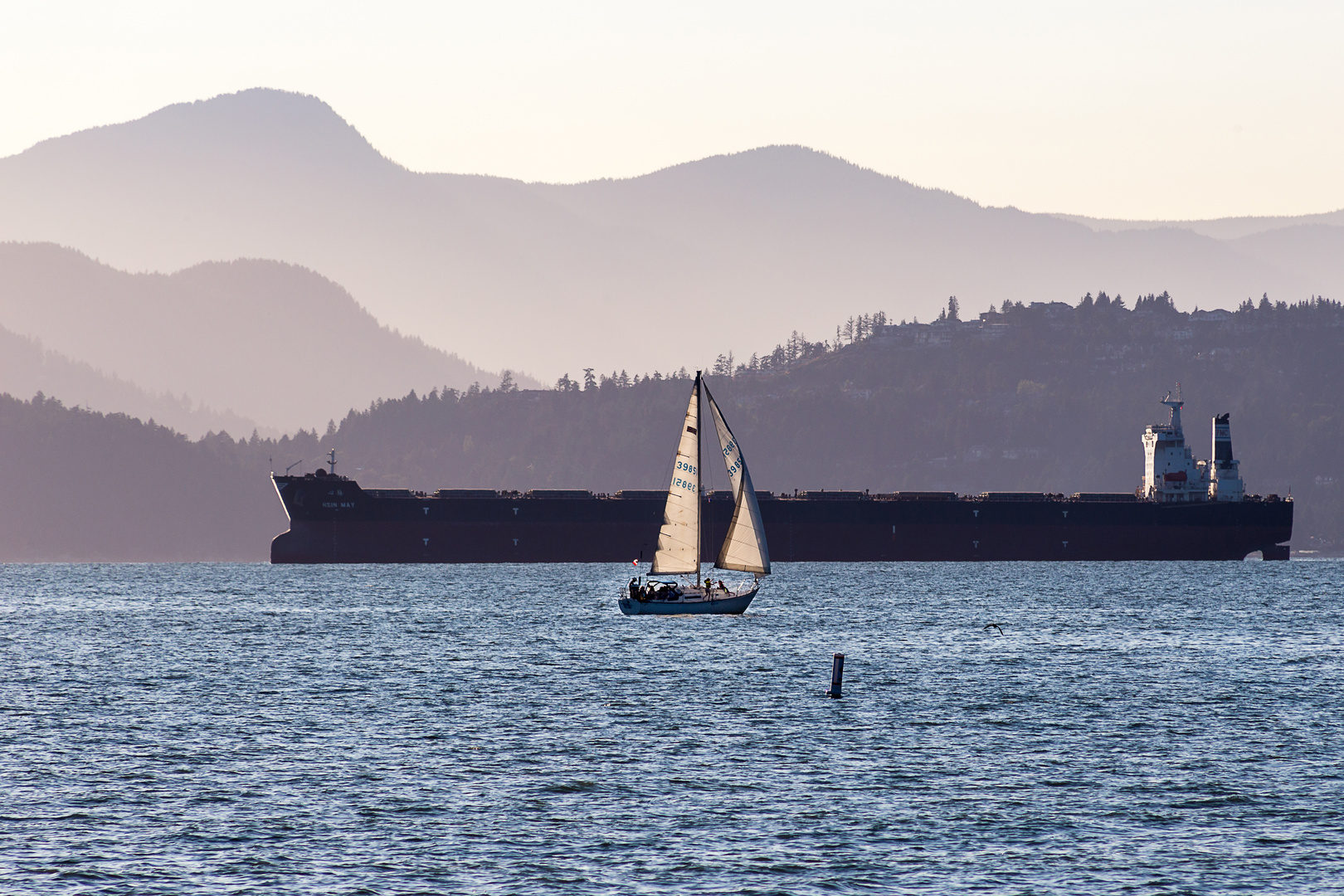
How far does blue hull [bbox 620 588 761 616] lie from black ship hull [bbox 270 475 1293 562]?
64.1m

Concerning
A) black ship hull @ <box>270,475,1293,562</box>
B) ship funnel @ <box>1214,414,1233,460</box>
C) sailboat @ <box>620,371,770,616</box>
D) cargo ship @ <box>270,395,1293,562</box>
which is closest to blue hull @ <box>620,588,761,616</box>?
sailboat @ <box>620,371,770,616</box>

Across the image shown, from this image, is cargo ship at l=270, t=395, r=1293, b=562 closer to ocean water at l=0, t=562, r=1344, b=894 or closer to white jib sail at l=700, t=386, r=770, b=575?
ocean water at l=0, t=562, r=1344, b=894

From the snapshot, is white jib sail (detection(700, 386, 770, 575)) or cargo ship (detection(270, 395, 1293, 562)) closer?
white jib sail (detection(700, 386, 770, 575))

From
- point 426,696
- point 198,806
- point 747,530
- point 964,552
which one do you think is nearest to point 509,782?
point 198,806

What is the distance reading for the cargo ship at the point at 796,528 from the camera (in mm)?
137750

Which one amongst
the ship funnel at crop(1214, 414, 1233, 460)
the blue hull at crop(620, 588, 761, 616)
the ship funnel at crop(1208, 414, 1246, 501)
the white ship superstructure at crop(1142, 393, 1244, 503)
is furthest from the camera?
the white ship superstructure at crop(1142, 393, 1244, 503)

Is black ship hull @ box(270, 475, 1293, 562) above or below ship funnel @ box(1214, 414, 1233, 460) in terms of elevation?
below

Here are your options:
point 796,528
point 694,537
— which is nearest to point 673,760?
point 694,537

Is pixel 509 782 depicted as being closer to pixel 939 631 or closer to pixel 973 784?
pixel 973 784

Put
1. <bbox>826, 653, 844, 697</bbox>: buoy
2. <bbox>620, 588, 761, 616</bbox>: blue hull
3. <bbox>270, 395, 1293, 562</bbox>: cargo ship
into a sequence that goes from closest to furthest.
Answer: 1. <bbox>826, 653, 844, 697</bbox>: buoy
2. <bbox>620, 588, 761, 616</bbox>: blue hull
3. <bbox>270, 395, 1293, 562</bbox>: cargo ship

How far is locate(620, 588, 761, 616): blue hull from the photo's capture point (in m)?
70.5

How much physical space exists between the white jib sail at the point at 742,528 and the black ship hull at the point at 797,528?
6530 cm

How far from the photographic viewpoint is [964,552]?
143500 millimetres

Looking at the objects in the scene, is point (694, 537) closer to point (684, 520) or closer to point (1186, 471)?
point (684, 520)
